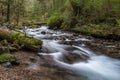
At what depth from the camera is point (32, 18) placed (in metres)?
53.0

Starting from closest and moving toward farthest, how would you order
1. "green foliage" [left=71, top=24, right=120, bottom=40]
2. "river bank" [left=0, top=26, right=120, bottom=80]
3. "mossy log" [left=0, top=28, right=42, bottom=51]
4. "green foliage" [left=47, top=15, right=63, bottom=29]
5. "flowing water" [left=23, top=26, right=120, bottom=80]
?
"river bank" [left=0, top=26, right=120, bottom=80] → "flowing water" [left=23, top=26, right=120, bottom=80] → "mossy log" [left=0, top=28, right=42, bottom=51] → "green foliage" [left=71, top=24, right=120, bottom=40] → "green foliage" [left=47, top=15, right=63, bottom=29]

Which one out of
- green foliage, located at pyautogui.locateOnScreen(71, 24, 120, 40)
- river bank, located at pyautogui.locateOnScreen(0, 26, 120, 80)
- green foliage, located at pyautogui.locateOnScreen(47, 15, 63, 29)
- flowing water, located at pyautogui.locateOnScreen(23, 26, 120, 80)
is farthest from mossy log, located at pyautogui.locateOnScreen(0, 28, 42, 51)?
green foliage, located at pyautogui.locateOnScreen(47, 15, 63, 29)

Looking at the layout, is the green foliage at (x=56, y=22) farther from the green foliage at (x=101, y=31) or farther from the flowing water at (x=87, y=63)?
the flowing water at (x=87, y=63)

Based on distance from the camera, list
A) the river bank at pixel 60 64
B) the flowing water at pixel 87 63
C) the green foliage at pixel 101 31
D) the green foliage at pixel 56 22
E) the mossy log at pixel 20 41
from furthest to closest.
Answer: the green foliage at pixel 56 22
the green foliage at pixel 101 31
the mossy log at pixel 20 41
the flowing water at pixel 87 63
the river bank at pixel 60 64

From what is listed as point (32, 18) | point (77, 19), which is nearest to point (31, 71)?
point (77, 19)

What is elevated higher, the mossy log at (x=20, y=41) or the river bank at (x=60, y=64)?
the mossy log at (x=20, y=41)

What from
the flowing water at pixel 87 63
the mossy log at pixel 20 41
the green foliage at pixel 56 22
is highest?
the green foliage at pixel 56 22

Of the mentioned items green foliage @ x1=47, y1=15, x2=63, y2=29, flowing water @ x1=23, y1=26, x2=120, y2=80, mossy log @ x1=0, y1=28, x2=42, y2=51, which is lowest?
flowing water @ x1=23, y1=26, x2=120, y2=80

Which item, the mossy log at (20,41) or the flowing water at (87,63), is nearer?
the flowing water at (87,63)

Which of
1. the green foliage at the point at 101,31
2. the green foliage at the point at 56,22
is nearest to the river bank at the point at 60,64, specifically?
the green foliage at the point at 101,31

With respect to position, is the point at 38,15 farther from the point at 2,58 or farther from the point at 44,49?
the point at 2,58

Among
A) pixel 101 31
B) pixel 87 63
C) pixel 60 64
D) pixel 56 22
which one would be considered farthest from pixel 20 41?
pixel 56 22

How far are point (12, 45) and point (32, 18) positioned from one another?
132 feet

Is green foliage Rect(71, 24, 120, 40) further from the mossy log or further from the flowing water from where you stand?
the mossy log
